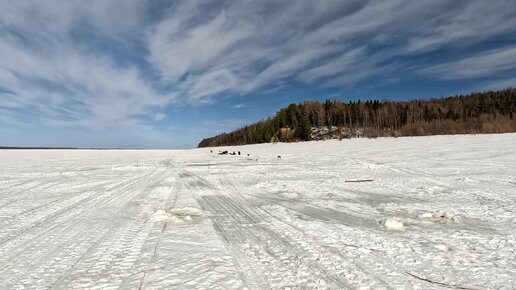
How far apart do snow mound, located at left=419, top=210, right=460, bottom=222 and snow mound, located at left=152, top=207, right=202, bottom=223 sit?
435 cm

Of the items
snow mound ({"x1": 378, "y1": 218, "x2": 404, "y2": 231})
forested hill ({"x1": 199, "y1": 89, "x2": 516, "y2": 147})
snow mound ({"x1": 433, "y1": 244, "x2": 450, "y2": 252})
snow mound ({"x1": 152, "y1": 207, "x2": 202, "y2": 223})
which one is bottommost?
snow mound ({"x1": 433, "y1": 244, "x2": 450, "y2": 252})

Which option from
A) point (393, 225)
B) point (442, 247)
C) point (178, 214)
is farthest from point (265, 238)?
point (178, 214)

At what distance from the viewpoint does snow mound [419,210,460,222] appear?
6282 millimetres

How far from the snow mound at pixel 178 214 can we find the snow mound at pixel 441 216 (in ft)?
14.3

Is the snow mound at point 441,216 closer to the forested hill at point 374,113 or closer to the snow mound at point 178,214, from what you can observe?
the snow mound at point 178,214

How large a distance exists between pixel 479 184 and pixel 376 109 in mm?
109007

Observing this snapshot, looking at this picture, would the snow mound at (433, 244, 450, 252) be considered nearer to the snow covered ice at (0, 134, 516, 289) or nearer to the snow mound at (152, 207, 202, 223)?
the snow covered ice at (0, 134, 516, 289)

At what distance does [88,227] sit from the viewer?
619cm

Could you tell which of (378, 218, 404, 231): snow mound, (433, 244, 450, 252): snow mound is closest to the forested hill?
(378, 218, 404, 231): snow mound

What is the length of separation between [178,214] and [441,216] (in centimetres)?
502

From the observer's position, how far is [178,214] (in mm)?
7379

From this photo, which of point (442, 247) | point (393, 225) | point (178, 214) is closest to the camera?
point (442, 247)

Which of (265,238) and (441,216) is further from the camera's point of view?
(441,216)

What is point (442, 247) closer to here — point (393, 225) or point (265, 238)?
point (393, 225)
